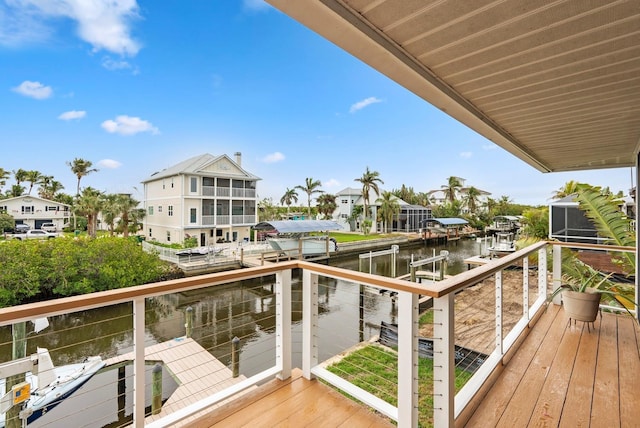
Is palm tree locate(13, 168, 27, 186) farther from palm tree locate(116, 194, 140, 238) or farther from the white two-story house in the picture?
the white two-story house

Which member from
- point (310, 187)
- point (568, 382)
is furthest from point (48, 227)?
point (568, 382)

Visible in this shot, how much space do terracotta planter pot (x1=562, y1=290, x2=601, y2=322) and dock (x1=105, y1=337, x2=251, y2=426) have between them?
4.46m

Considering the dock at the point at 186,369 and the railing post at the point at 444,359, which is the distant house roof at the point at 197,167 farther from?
the railing post at the point at 444,359

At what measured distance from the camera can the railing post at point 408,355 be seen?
150cm

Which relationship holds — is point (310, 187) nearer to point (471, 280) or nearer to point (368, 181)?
point (368, 181)

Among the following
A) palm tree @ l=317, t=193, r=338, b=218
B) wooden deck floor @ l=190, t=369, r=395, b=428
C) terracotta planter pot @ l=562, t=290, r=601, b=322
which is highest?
palm tree @ l=317, t=193, r=338, b=218

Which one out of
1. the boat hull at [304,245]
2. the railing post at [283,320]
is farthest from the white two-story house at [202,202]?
the railing post at [283,320]

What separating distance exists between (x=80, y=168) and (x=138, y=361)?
37.1 metres

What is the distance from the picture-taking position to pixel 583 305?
3100 mm

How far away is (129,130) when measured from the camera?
32656 mm

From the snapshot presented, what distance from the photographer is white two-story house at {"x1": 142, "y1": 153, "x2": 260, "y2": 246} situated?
1933 centimetres

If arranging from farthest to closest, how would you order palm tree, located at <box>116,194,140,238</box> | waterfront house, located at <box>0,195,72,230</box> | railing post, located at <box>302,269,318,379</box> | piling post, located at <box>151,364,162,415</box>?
waterfront house, located at <box>0,195,72,230</box> → palm tree, located at <box>116,194,140,238</box> → piling post, located at <box>151,364,162,415</box> → railing post, located at <box>302,269,318,379</box>

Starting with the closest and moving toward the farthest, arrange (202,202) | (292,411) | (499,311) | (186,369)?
(292,411), (499,311), (186,369), (202,202)

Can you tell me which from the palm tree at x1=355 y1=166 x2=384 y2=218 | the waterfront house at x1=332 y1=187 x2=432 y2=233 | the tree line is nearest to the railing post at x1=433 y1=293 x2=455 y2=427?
the tree line
